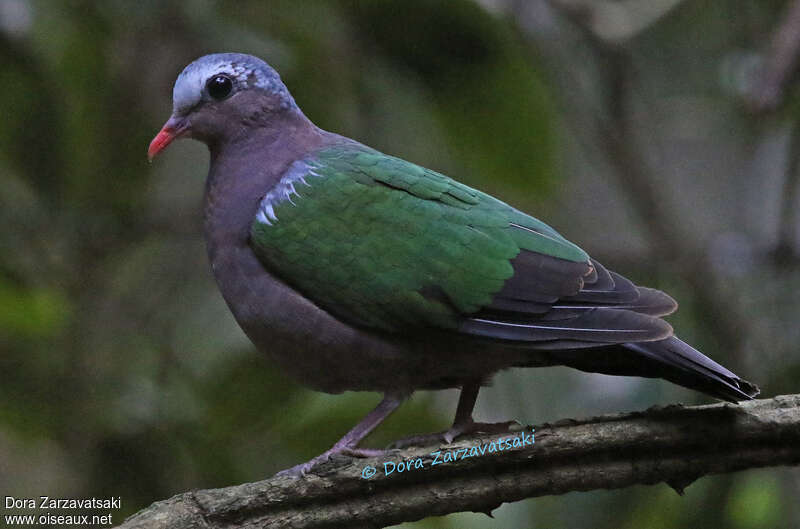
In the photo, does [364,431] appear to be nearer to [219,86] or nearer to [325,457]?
[325,457]

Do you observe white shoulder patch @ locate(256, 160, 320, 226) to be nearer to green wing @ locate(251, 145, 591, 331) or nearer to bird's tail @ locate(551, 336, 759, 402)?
green wing @ locate(251, 145, 591, 331)

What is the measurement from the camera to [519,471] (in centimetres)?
242

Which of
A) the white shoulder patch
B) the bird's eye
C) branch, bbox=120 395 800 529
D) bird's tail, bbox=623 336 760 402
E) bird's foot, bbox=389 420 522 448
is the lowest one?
branch, bbox=120 395 800 529

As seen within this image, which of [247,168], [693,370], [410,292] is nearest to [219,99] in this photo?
[247,168]

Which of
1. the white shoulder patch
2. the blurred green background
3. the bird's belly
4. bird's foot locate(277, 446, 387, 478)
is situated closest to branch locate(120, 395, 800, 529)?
bird's foot locate(277, 446, 387, 478)

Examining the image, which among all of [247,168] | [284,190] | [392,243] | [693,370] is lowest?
[693,370]

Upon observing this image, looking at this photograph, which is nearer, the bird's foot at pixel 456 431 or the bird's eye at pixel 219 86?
the bird's foot at pixel 456 431

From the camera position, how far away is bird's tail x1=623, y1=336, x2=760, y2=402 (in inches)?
95.3

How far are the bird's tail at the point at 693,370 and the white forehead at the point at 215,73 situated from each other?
125 cm

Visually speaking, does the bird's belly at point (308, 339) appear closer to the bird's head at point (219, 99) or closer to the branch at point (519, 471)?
the branch at point (519, 471)

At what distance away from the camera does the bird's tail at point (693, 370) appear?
2.42 m

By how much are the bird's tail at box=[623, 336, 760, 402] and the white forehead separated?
4.12 ft

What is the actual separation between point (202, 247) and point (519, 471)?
3.04 metres

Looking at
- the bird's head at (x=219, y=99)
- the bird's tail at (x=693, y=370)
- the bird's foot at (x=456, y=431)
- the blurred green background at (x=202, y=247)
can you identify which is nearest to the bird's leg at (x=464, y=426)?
the bird's foot at (x=456, y=431)
